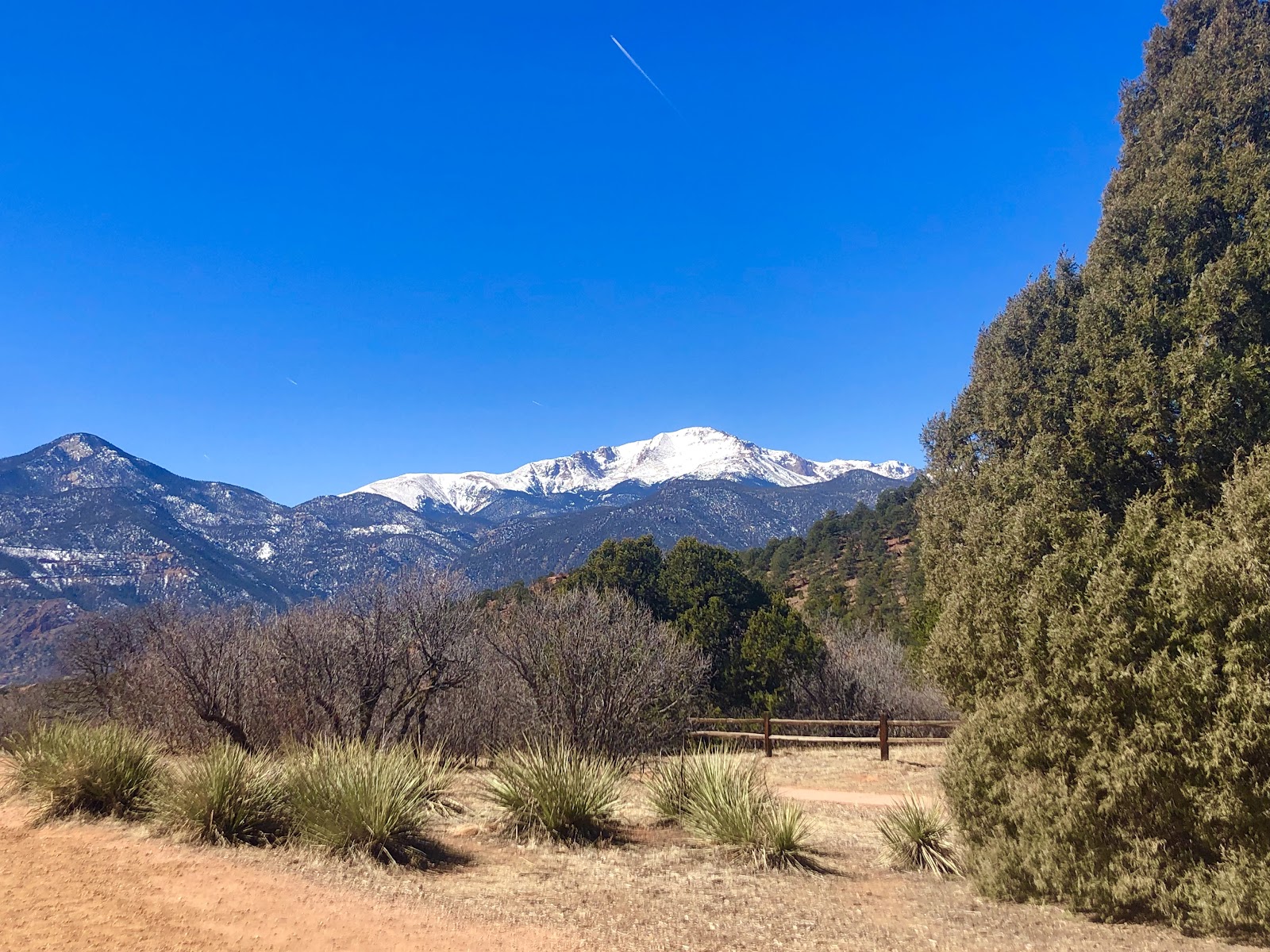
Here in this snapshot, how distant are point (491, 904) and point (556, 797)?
2.25m

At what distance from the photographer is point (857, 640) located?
27641mm

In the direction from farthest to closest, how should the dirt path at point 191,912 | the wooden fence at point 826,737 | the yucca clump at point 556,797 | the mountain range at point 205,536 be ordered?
the mountain range at point 205,536 < the wooden fence at point 826,737 < the yucca clump at point 556,797 < the dirt path at point 191,912

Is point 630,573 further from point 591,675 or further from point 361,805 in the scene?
point 361,805

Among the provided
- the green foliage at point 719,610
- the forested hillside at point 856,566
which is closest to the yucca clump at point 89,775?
the green foliage at point 719,610

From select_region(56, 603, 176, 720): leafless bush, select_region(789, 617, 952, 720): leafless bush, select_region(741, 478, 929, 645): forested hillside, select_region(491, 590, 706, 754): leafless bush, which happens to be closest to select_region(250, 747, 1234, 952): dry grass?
select_region(491, 590, 706, 754): leafless bush

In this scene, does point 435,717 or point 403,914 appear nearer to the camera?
point 403,914

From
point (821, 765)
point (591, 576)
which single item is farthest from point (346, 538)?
point (821, 765)

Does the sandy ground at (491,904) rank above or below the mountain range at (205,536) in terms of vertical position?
below

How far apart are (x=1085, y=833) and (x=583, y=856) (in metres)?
4.54

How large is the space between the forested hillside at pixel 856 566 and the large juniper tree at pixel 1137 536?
59.5ft

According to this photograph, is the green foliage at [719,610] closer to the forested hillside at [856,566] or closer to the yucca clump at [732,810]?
the forested hillside at [856,566]

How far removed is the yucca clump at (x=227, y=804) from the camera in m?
7.25

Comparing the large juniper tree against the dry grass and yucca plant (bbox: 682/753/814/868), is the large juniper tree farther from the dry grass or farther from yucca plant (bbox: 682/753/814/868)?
yucca plant (bbox: 682/753/814/868)

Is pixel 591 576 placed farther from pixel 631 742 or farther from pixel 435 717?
pixel 631 742
